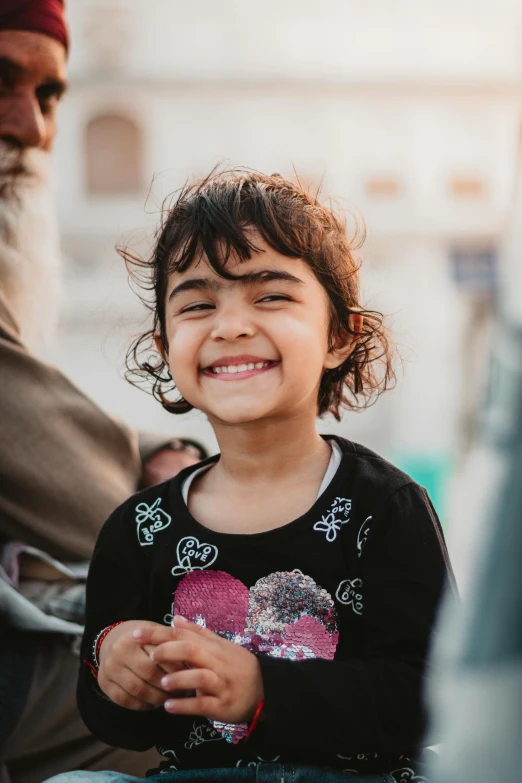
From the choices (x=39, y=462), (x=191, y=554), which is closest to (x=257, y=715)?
(x=191, y=554)

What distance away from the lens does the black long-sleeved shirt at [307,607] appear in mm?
1383

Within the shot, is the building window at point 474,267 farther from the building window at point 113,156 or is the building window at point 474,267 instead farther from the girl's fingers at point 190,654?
the girl's fingers at point 190,654

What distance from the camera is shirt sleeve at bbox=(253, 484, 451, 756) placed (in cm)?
137

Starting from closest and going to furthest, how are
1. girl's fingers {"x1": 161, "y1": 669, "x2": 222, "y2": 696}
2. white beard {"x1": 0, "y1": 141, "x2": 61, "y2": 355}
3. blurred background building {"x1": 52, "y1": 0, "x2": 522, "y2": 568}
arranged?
girl's fingers {"x1": 161, "y1": 669, "x2": 222, "y2": 696}
white beard {"x1": 0, "y1": 141, "x2": 61, "y2": 355}
blurred background building {"x1": 52, "y1": 0, "x2": 522, "y2": 568}

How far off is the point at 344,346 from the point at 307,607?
Answer: 492mm

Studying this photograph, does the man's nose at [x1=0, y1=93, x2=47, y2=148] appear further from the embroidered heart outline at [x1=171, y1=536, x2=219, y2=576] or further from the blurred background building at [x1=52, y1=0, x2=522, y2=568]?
the blurred background building at [x1=52, y1=0, x2=522, y2=568]

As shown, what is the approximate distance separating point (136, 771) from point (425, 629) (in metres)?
0.93

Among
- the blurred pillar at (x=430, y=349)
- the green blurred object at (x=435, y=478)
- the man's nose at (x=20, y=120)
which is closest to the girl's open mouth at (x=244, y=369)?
the man's nose at (x=20, y=120)

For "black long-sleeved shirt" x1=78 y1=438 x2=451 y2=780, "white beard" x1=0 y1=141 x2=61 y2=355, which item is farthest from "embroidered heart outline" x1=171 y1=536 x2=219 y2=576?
"white beard" x1=0 y1=141 x2=61 y2=355

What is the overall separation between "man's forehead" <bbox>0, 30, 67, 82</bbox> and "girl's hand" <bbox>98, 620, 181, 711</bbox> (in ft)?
5.18

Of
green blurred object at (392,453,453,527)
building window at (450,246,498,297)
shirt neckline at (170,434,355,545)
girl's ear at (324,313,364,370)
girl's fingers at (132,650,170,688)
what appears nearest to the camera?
girl's fingers at (132,650,170,688)

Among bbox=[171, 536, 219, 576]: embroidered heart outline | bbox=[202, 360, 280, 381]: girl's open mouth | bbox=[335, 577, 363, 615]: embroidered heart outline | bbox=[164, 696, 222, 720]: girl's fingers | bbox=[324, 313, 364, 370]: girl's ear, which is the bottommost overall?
bbox=[164, 696, 222, 720]: girl's fingers

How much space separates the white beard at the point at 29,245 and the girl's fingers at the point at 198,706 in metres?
1.37

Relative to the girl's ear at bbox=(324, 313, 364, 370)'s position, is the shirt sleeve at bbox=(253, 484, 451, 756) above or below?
below
